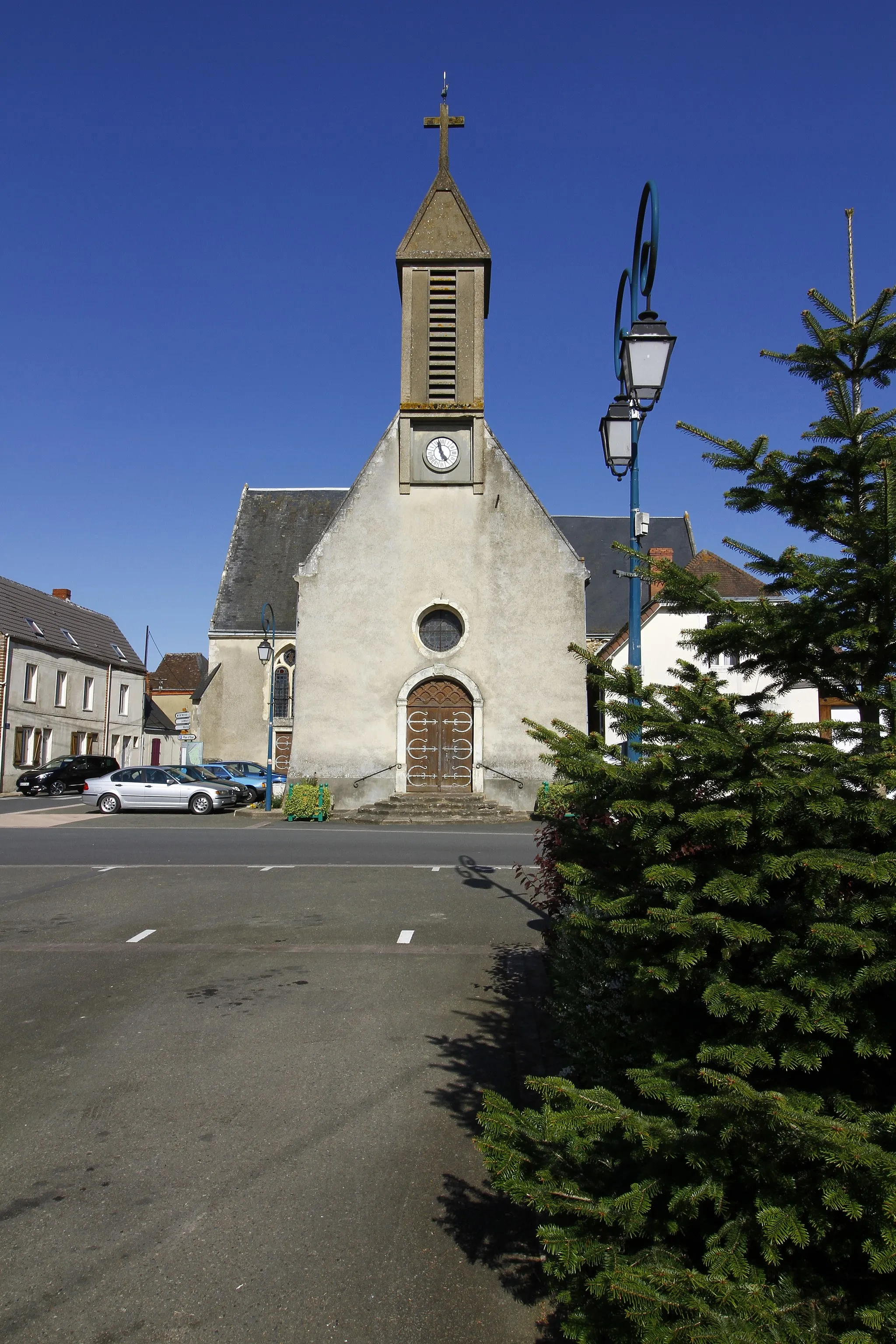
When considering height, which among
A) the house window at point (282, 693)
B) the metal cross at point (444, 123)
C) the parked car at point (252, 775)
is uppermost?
the metal cross at point (444, 123)

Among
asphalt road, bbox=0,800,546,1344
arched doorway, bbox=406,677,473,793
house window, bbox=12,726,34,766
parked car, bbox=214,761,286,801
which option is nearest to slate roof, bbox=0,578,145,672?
house window, bbox=12,726,34,766

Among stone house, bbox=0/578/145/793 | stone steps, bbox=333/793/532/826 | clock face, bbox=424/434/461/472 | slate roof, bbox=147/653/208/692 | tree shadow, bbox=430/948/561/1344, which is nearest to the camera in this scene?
tree shadow, bbox=430/948/561/1344

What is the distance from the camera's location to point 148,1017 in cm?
631

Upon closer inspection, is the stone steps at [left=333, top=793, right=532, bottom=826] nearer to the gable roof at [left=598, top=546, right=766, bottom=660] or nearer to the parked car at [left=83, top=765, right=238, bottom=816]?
the parked car at [left=83, top=765, right=238, bottom=816]

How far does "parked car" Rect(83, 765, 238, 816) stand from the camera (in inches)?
945

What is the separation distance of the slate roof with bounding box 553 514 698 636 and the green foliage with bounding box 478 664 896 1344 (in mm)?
28461

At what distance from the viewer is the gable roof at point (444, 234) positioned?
23.1 metres

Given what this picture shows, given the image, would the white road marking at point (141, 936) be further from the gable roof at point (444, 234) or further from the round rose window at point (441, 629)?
the gable roof at point (444, 234)

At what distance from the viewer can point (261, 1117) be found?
469 centimetres

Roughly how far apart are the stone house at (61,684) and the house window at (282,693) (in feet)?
34.6

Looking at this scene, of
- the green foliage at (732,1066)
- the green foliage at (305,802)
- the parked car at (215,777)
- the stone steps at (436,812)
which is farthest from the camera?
the parked car at (215,777)

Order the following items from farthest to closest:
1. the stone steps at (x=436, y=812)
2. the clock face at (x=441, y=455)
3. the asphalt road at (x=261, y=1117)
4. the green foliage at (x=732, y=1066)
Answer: the clock face at (x=441, y=455) < the stone steps at (x=436, y=812) < the asphalt road at (x=261, y=1117) < the green foliage at (x=732, y=1066)

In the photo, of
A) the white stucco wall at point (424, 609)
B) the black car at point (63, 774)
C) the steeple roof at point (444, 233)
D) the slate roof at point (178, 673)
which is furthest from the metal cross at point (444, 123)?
the slate roof at point (178, 673)

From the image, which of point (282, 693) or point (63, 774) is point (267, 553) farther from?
point (63, 774)
